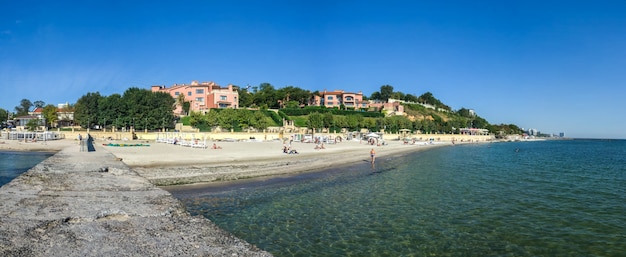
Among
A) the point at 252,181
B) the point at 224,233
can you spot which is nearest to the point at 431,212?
the point at 224,233

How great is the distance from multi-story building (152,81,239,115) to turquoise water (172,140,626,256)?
240 ft

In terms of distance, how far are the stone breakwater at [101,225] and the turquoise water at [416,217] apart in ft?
5.48

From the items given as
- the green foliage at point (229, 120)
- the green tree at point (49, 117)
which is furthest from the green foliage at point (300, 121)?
the green tree at point (49, 117)

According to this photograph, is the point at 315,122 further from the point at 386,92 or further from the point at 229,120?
the point at 386,92

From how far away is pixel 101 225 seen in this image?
8.38 meters

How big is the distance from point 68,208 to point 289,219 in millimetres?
6050

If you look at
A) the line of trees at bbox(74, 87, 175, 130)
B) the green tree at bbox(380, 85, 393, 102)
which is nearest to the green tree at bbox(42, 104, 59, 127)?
the line of trees at bbox(74, 87, 175, 130)

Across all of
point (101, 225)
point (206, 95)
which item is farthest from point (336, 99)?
point (101, 225)

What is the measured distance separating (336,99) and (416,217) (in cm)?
10504

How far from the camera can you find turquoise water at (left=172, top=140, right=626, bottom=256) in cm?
952

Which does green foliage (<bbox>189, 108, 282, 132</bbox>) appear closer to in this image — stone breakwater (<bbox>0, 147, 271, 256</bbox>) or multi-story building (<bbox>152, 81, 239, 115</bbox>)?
multi-story building (<bbox>152, 81, 239, 115</bbox>)

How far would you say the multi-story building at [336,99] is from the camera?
11625 cm

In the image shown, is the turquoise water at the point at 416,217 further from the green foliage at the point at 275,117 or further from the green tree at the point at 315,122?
the green foliage at the point at 275,117

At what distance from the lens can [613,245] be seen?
9.93 m
